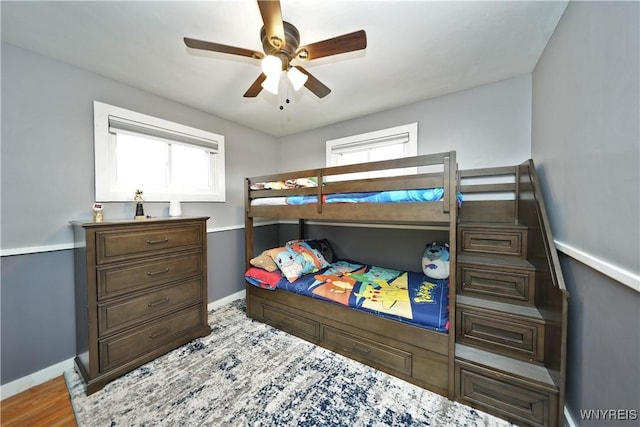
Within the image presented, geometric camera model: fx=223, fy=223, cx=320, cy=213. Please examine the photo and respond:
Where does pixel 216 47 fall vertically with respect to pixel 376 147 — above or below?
above

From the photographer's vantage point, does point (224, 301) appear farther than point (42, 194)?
Yes

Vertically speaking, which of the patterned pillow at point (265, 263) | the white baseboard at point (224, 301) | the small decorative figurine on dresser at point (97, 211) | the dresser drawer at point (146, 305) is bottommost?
the white baseboard at point (224, 301)

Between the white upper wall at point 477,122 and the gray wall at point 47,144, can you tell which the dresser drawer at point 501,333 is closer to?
the white upper wall at point 477,122

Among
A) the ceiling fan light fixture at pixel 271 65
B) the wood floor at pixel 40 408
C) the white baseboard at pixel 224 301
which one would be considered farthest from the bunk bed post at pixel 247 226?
the wood floor at pixel 40 408

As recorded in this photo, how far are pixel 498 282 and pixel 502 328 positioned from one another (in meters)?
0.34

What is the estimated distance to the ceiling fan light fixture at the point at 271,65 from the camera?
129 centimetres

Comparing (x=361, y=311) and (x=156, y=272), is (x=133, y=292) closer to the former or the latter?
(x=156, y=272)

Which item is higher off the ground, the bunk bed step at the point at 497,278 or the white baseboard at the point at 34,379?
the bunk bed step at the point at 497,278

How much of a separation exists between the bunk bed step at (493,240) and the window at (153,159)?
269 cm

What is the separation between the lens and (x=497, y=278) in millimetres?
1624

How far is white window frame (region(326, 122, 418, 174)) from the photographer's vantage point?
8.42ft

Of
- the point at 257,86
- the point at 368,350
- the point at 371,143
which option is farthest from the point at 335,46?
the point at 368,350

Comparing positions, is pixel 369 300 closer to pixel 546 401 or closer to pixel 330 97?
pixel 546 401

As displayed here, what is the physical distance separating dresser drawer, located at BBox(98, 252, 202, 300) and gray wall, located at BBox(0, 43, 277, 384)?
513 mm
